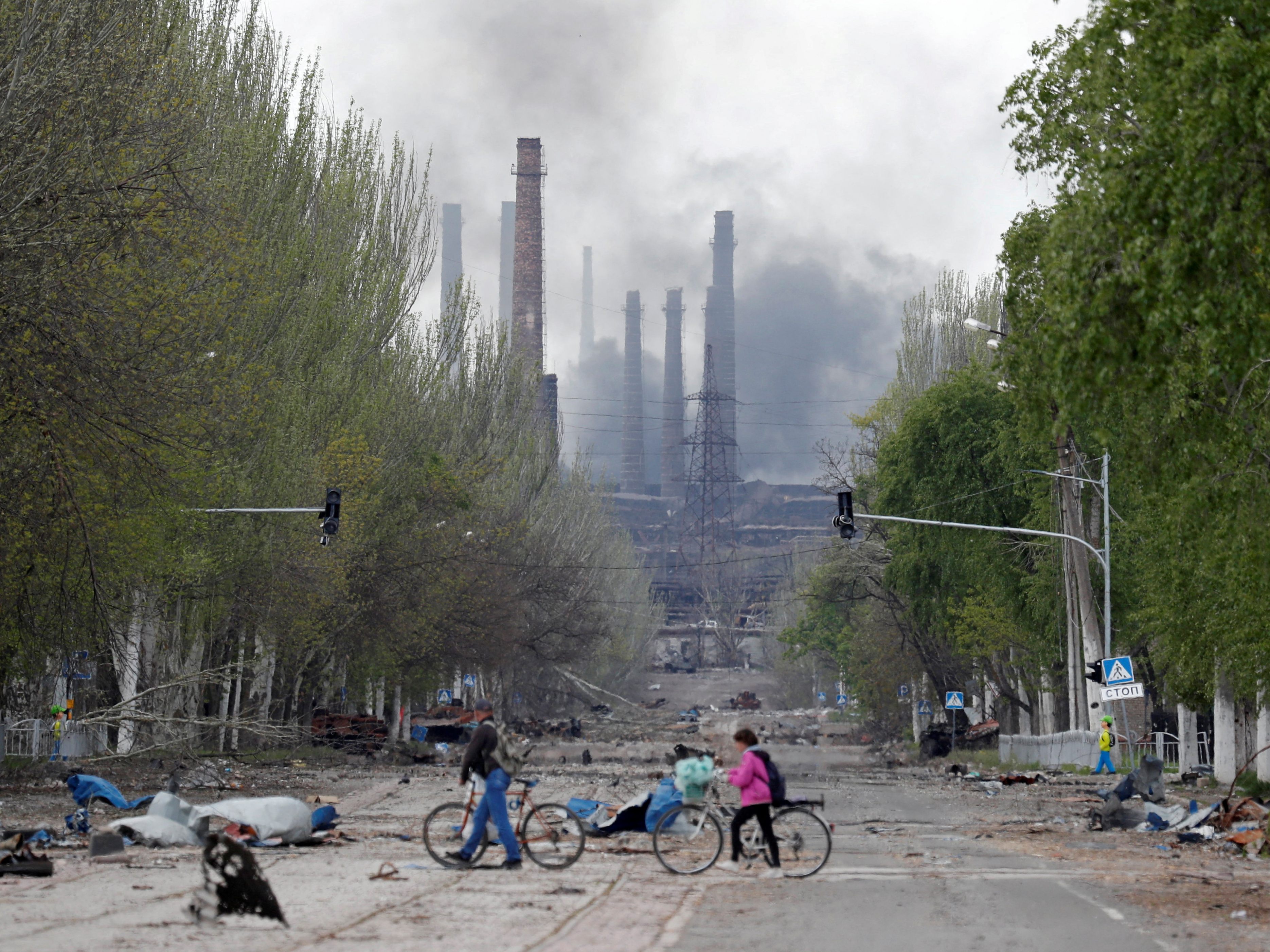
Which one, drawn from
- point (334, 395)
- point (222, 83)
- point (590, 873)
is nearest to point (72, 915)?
point (590, 873)

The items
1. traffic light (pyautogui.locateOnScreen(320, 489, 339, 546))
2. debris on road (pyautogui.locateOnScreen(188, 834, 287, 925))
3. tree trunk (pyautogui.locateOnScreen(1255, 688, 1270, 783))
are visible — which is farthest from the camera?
traffic light (pyautogui.locateOnScreen(320, 489, 339, 546))

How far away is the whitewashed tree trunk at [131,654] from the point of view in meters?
31.3

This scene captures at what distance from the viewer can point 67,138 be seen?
60.5ft

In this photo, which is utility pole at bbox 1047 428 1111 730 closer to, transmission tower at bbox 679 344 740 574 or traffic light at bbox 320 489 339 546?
traffic light at bbox 320 489 339 546

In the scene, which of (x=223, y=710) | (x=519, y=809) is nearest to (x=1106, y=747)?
(x=223, y=710)

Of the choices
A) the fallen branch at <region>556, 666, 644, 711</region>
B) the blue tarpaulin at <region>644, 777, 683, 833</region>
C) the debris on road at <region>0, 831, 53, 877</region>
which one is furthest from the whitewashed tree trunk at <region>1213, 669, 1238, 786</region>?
the fallen branch at <region>556, 666, 644, 711</region>

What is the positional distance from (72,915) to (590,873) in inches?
A: 223

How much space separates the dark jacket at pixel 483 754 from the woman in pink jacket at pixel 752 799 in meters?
2.33

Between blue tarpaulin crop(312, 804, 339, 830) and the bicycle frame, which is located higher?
the bicycle frame

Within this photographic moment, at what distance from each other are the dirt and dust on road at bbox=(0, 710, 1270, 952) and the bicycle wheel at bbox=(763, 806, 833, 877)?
1.04ft

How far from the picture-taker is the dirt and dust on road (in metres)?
10.3

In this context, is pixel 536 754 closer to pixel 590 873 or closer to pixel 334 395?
pixel 334 395

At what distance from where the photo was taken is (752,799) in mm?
14898

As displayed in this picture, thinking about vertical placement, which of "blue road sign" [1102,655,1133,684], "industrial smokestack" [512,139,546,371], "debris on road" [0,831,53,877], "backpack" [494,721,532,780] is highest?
"industrial smokestack" [512,139,546,371]
